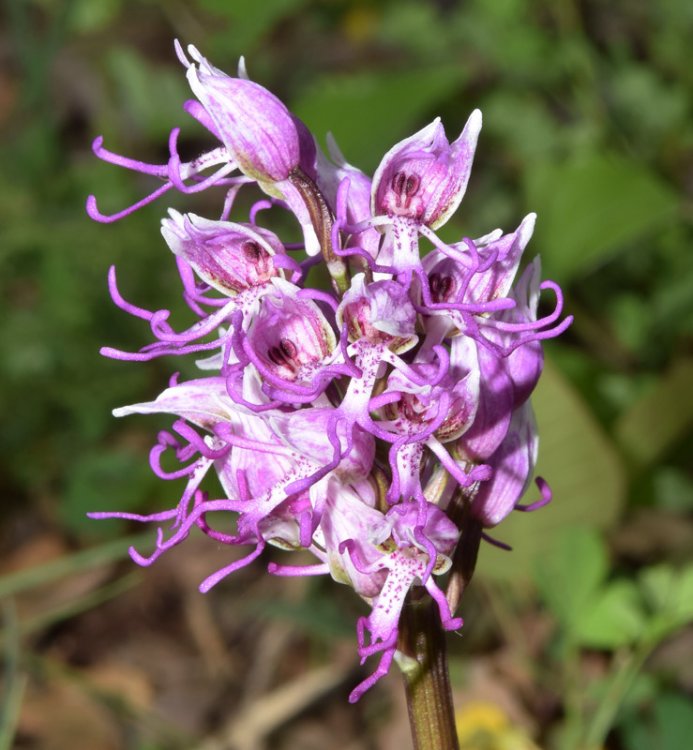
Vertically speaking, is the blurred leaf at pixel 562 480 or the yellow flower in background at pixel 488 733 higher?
the blurred leaf at pixel 562 480

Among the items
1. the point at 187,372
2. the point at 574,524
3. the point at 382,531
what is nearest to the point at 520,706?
the point at 574,524

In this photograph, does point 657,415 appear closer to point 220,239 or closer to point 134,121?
point 220,239

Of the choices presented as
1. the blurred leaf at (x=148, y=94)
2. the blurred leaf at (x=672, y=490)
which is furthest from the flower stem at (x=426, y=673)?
the blurred leaf at (x=148, y=94)

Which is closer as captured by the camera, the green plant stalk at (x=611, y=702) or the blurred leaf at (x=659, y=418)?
the green plant stalk at (x=611, y=702)

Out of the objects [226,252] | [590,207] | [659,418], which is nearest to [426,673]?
[226,252]

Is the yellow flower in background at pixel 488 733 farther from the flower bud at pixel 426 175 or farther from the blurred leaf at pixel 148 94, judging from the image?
the blurred leaf at pixel 148 94

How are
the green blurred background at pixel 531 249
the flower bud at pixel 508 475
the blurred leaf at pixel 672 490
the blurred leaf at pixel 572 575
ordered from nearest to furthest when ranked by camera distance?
the flower bud at pixel 508 475 < the blurred leaf at pixel 572 575 < the green blurred background at pixel 531 249 < the blurred leaf at pixel 672 490

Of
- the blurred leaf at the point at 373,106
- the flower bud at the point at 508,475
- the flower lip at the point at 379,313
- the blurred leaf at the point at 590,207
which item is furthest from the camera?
the blurred leaf at the point at 373,106
